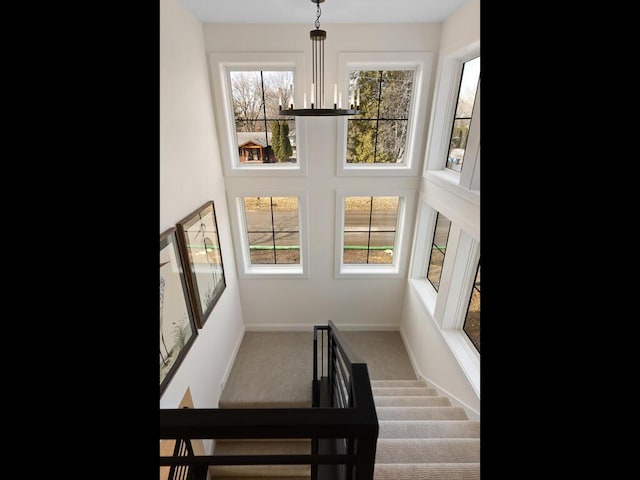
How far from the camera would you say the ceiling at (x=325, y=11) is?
266 cm

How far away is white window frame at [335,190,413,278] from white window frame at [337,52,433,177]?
0.22 meters

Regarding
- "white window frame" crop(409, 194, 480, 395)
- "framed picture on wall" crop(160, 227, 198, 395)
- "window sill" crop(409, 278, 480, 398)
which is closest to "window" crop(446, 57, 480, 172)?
"white window frame" crop(409, 194, 480, 395)

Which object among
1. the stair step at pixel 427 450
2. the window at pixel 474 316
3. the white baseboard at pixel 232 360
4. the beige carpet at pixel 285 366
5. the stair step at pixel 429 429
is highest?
the window at pixel 474 316

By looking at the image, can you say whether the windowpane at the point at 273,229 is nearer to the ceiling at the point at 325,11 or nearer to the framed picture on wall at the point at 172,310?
the framed picture on wall at the point at 172,310

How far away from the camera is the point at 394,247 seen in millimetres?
4160

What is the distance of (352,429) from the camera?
702mm

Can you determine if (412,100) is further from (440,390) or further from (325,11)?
(440,390)

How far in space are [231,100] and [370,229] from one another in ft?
6.96

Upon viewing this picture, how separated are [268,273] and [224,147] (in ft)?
5.18

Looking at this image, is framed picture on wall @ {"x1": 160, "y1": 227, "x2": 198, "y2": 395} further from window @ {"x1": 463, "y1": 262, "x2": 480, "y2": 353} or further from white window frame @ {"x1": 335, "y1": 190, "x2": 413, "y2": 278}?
window @ {"x1": 463, "y1": 262, "x2": 480, "y2": 353}

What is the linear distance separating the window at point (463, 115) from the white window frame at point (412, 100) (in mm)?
325

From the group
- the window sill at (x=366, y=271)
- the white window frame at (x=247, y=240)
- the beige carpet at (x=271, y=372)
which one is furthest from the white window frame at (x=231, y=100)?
the beige carpet at (x=271, y=372)
